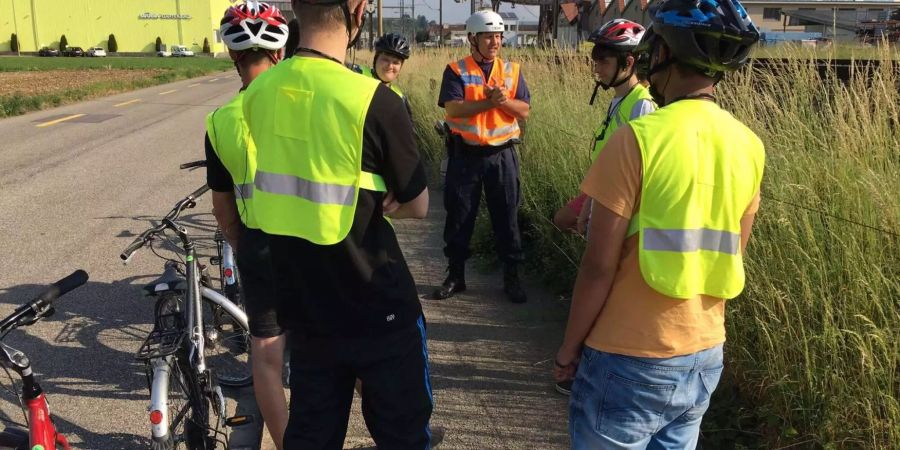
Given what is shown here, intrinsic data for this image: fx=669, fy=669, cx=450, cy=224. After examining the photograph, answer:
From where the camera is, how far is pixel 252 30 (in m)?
2.92

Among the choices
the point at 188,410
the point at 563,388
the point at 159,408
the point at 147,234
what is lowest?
the point at 563,388

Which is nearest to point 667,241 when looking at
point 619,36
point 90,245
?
point 619,36

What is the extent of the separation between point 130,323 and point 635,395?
3923 millimetres

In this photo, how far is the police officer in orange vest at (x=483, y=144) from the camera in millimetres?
5020

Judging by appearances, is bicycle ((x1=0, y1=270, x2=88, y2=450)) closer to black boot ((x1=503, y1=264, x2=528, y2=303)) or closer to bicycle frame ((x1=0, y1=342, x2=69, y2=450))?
bicycle frame ((x1=0, y1=342, x2=69, y2=450))

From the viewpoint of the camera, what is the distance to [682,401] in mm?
1890

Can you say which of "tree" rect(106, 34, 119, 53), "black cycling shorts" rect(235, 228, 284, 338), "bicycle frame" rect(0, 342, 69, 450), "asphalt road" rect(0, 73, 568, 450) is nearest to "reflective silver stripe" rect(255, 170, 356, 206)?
"black cycling shorts" rect(235, 228, 284, 338)

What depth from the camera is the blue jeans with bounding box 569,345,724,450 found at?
1.84 metres

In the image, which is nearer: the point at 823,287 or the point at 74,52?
the point at 823,287

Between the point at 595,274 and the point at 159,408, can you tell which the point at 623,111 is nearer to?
the point at 595,274

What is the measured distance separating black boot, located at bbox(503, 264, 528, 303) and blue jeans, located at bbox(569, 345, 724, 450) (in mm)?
3122

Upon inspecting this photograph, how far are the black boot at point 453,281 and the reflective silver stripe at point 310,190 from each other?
3.38m

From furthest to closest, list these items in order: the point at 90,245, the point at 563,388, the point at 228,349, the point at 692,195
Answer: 1. the point at 90,245
2. the point at 228,349
3. the point at 563,388
4. the point at 692,195

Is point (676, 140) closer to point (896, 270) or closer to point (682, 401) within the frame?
point (682, 401)
